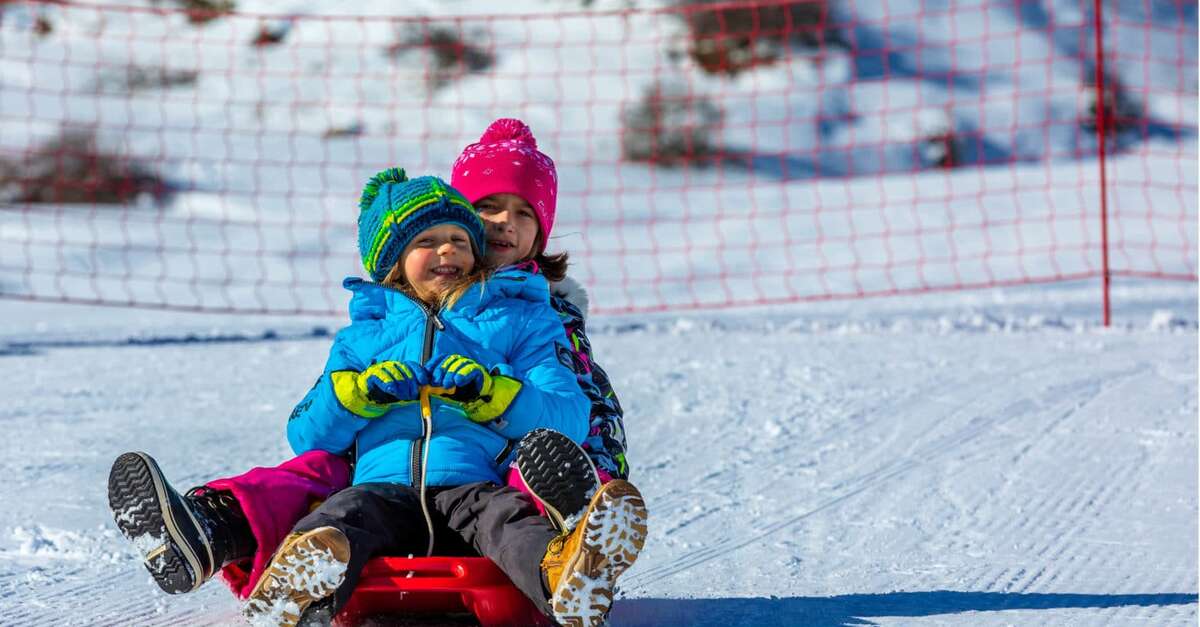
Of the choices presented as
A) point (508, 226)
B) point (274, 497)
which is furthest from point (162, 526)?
point (508, 226)

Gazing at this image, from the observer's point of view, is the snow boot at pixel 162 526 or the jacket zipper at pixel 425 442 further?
the jacket zipper at pixel 425 442

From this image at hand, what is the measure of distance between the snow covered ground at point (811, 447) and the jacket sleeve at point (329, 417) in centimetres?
39

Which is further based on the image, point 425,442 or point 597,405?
point 597,405

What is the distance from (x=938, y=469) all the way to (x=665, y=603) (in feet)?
4.37

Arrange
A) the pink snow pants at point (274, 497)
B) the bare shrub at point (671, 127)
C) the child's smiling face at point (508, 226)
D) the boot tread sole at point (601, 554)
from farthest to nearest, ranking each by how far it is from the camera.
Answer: the bare shrub at point (671, 127), the child's smiling face at point (508, 226), the pink snow pants at point (274, 497), the boot tread sole at point (601, 554)

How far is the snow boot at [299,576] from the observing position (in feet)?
7.03

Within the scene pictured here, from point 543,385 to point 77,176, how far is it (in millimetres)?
7747

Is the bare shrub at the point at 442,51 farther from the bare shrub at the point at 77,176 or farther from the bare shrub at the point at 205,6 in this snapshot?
the bare shrub at the point at 77,176

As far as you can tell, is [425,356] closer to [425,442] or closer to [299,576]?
[425,442]

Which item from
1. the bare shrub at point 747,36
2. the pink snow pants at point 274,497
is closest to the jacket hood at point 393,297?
the pink snow pants at point 274,497

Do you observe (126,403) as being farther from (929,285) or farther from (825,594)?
(929,285)

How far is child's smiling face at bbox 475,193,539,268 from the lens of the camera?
9.86 ft

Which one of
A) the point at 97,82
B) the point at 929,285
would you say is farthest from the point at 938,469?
the point at 97,82

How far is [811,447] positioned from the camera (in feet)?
13.3
